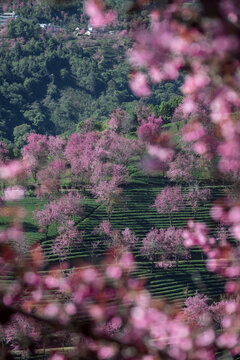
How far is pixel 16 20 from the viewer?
45.7 meters

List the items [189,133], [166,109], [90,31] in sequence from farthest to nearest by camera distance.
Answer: [90,31], [166,109], [189,133]

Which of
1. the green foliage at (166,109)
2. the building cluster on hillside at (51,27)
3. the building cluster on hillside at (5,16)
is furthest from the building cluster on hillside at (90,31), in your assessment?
the green foliage at (166,109)

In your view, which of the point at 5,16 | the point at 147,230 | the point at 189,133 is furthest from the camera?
the point at 5,16

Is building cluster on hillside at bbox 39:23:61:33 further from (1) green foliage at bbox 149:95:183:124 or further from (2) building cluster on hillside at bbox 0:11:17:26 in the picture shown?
(1) green foliage at bbox 149:95:183:124

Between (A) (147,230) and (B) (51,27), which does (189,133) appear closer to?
(A) (147,230)

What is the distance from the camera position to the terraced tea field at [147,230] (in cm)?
1811

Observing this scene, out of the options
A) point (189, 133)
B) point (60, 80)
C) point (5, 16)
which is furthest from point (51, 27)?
point (189, 133)

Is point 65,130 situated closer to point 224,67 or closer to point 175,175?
point 175,175

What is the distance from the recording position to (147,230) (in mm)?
20375

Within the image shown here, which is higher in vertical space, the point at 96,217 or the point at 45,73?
the point at 45,73

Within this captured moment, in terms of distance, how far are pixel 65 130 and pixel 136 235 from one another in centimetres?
1652

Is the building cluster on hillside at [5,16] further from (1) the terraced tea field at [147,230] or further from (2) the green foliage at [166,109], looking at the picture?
(1) the terraced tea field at [147,230]

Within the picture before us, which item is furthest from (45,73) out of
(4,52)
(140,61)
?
(140,61)

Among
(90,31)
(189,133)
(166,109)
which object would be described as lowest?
(189,133)
